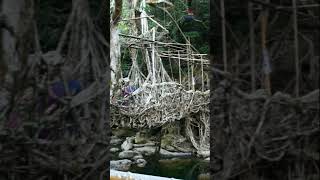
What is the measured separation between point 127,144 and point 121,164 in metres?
0.88

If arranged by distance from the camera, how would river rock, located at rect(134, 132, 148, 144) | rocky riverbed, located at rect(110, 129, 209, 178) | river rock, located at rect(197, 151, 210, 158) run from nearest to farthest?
1. rocky riverbed, located at rect(110, 129, 209, 178)
2. river rock, located at rect(197, 151, 210, 158)
3. river rock, located at rect(134, 132, 148, 144)

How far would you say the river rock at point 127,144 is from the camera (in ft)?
23.9

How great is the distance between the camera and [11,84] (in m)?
1.41

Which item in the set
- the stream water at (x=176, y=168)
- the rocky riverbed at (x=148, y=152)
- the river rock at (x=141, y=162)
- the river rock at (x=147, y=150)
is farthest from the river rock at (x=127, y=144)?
the river rock at (x=141, y=162)

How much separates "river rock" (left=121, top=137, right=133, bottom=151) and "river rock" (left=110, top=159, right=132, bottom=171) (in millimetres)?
667

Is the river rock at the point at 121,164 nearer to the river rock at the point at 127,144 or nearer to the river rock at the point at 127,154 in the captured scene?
the river rock at the point at 127,154

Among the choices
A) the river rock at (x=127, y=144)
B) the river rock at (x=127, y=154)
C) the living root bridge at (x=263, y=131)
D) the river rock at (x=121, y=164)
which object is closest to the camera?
the living root bridge at (x=263, y=131)

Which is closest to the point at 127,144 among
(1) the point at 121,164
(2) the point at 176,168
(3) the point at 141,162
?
(3) the point at 141,162

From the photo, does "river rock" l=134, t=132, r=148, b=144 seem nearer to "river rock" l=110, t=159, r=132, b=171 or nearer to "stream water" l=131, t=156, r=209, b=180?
"stream water" l=131, t=156, r=209, b=180

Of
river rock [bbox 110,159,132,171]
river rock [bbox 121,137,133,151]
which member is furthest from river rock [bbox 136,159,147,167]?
river rock [bbox 121,137,133,151]

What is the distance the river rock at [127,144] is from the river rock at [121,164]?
0.67m

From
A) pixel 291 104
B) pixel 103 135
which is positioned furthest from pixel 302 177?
pixel 103 135

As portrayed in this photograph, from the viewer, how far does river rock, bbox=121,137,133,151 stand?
23.9 ft

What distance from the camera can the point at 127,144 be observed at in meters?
7.30
